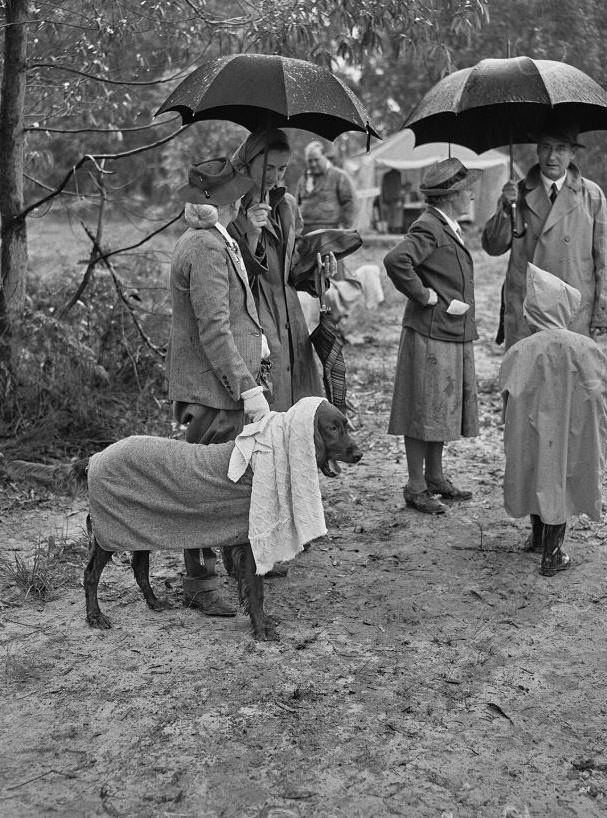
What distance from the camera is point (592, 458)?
495cm

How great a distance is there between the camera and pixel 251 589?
4.28 metres

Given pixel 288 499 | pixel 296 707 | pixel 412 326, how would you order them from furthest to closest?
pixel 412 326, pixel 288 499, pixel 296 707

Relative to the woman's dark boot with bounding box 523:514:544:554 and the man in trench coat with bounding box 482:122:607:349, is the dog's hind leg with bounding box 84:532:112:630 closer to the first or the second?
the woman's dark boot with bounding box 523:514:544:554

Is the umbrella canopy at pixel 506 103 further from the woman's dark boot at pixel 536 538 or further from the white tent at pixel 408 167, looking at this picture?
the white tent at pixel 408 167

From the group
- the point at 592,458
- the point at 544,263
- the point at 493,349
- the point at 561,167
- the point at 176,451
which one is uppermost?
the point at 561,167

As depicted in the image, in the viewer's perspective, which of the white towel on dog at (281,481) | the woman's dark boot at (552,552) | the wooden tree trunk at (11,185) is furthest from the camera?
the wooden tree trunk at (11,185)

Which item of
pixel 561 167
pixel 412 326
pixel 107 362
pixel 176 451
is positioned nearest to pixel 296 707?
pixel 176 451

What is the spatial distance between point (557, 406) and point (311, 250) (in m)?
1.57

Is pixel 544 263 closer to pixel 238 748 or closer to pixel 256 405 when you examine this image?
pixel 256 405

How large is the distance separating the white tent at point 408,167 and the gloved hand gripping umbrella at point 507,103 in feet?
56.4

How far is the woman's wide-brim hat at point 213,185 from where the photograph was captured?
4246mm

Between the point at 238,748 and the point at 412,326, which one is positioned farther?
the point at 412,326

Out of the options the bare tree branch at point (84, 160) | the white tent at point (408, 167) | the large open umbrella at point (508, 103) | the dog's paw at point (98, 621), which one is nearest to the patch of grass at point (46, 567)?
the dog's paw at point (98, 621)

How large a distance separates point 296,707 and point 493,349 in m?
8.41
